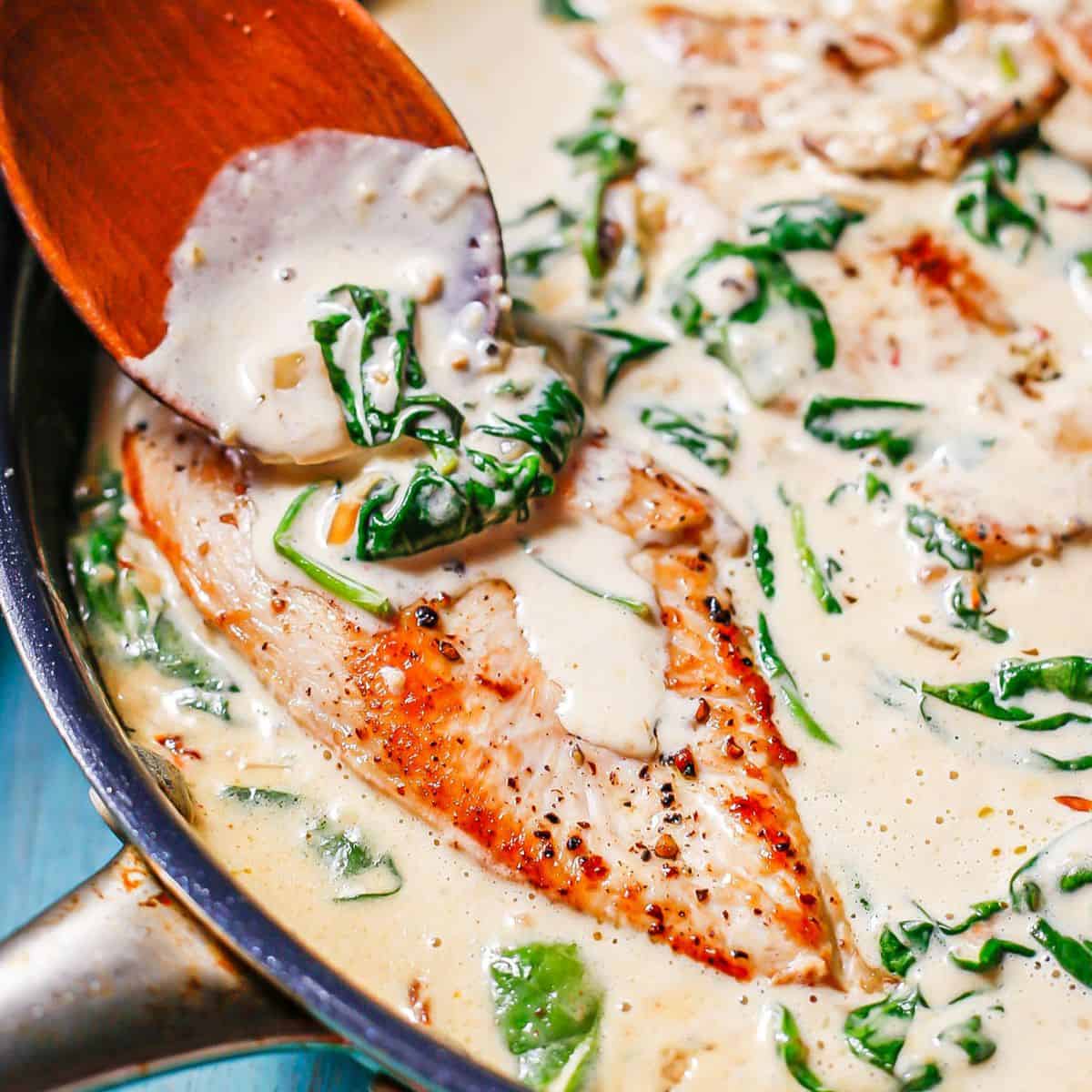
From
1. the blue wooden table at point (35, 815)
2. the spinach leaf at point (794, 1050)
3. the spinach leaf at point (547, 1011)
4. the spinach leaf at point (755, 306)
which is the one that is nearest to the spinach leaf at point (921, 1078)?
the spinach leaf at point (794, 1050)

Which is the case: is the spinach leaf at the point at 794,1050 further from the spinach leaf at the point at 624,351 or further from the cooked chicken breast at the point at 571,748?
the spinach leaf at the point at 624,351

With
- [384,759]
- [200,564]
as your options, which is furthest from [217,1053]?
[200,564]

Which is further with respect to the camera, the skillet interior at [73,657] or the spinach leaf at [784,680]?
the spinach leaf at [784,680]

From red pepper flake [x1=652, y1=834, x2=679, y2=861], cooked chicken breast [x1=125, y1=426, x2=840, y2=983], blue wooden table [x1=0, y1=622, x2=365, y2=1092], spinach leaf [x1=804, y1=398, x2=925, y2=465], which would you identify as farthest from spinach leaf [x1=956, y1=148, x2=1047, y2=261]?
blue wooden table [x1=0, y1=622, x2=365, y2=1092]

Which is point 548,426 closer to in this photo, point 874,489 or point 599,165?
point 874,489

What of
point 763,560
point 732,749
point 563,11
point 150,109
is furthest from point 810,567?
point 563,11

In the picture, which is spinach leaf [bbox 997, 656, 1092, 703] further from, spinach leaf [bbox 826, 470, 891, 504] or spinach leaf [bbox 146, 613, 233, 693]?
spinach leaf [bbox 146, 613, 233, 693]
